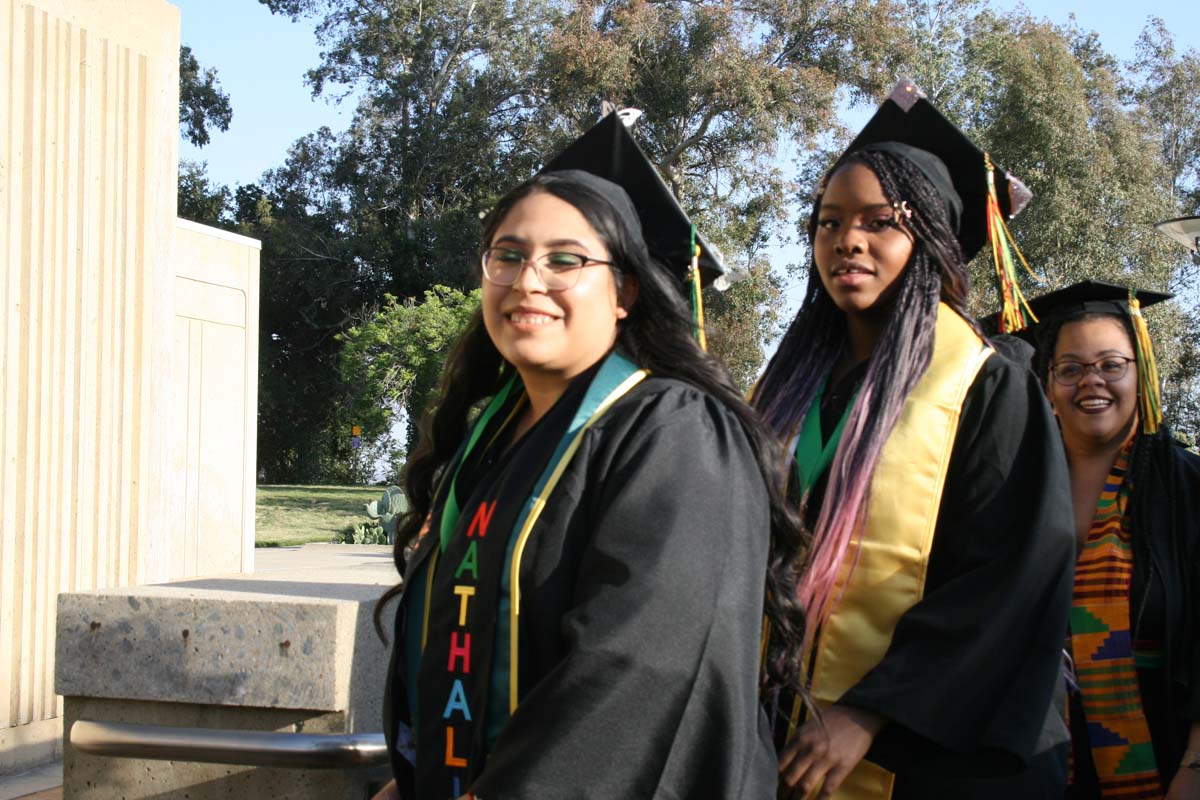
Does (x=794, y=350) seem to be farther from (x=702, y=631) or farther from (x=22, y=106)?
(x=22, y=106)

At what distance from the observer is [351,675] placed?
2701 mm

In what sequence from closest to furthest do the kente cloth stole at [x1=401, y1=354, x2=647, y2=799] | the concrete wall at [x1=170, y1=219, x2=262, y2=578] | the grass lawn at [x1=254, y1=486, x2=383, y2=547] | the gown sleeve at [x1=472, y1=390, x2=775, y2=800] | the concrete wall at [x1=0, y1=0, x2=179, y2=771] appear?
the gown sleeve at [x1=472, y1=390, x2=775, y2=800]
the kente cloth stole at [x1=401, y1=354, x2=647, y2=799]
the concrete wall at [x1=0, y1=0, x2=179, y2=771]
the concrete wall at [x1=170, y1=219, x2=262, y2=578]
the grass lawn at [x1=254, y1=486, x2=383, y2=547]

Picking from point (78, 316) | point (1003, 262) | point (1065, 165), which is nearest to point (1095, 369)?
point (1003, 262)

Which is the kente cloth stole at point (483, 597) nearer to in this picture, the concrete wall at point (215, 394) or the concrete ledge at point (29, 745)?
the concrete ledge at point (29, 745)

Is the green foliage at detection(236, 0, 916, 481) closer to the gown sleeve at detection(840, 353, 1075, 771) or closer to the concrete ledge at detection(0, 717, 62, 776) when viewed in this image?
the concrete ledge at detection(0, 717, 62, 776)

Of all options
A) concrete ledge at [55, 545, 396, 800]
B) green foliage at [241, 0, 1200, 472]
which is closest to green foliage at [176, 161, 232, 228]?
green foliage at [241, 0, 1200, 472]

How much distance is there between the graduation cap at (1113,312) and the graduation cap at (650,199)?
3.56 feet

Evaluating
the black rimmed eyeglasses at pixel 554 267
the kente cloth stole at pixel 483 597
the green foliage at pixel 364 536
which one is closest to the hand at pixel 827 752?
the kente cloth stole at pixel 483 597

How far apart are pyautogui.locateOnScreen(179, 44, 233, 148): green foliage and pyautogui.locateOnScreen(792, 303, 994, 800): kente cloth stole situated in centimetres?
3287

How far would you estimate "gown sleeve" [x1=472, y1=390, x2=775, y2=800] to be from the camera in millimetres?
1553

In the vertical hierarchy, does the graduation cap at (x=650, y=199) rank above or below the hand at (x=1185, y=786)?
above

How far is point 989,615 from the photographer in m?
2.00

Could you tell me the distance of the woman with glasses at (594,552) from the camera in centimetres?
156

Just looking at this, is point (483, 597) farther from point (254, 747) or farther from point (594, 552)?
point (254, 747)
